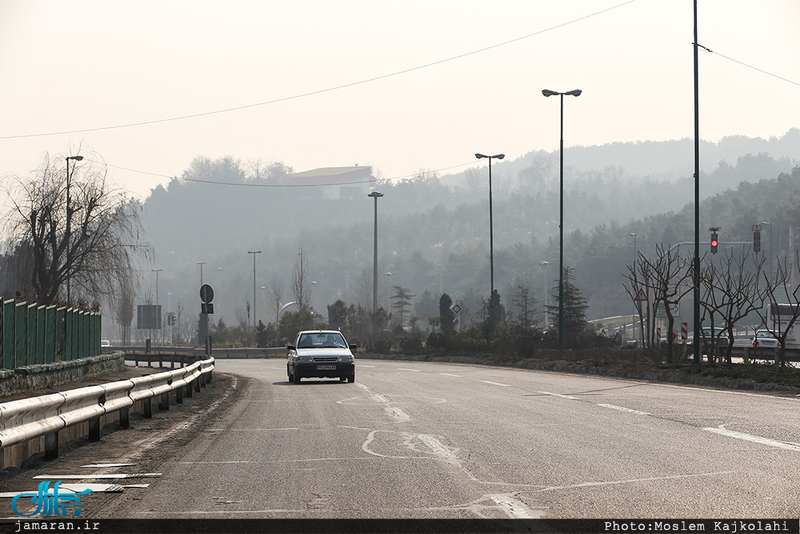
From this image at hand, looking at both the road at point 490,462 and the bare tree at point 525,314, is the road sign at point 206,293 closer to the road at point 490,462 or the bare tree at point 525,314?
the road at point 490,462

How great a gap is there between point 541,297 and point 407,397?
141m

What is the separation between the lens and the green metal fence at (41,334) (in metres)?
22.8

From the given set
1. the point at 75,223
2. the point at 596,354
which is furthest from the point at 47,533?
the point at 75,223

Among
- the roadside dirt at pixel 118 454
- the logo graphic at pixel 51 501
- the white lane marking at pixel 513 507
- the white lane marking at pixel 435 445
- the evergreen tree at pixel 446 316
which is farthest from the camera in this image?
the evergreen tree at pixel 446 316

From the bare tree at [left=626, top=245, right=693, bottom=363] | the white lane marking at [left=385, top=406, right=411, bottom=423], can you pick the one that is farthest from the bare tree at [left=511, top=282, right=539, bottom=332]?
the white lane marking at [left=385, top=406, right=411, bottom=423]

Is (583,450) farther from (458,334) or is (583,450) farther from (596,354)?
(458,334)

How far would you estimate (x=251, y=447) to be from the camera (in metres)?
11.3

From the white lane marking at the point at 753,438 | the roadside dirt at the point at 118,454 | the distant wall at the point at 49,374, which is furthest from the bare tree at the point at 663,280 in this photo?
the distant wall at the point at 49,374

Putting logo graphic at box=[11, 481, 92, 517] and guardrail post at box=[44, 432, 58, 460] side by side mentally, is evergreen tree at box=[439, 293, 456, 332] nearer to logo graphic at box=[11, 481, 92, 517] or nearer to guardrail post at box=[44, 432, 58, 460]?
guardrail post at box=[44, 432, 58, 460]

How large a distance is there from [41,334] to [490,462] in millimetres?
20055

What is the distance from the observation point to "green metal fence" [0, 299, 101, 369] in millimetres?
22812

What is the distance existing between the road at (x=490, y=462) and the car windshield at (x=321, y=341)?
971cm

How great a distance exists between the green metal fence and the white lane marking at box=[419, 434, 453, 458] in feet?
46.4

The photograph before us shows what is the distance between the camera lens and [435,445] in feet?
36.8
